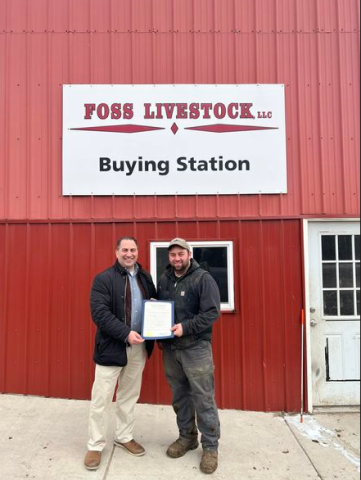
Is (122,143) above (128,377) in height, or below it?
above

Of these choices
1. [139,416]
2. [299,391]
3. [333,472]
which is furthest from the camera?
[299,391]

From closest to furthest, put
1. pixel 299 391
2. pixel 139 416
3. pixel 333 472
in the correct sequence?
pixel 333 472 → pixel 139 416 → pixel 299 391

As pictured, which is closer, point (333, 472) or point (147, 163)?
point (333, 472)

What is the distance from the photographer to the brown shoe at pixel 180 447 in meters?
3.38

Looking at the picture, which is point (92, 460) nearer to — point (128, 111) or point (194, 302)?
point (194, 302)

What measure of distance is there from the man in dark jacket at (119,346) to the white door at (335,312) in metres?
2.28

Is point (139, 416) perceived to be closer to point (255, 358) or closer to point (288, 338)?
point (255, 358)

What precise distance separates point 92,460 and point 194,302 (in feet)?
5.25

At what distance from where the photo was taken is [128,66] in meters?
4.77

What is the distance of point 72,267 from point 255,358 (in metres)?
2.49

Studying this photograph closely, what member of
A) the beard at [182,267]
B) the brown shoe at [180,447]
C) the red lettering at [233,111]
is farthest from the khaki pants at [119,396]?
the red lettering at [233,111]

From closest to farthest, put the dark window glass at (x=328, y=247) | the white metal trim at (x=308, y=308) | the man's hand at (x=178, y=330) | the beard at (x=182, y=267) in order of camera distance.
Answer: the man's hand at (x=178, y=330)
the beard at (x=182, y=267)
the white metal trim at (x=308, y=308)
the dark window glass at (x=328, y=247)

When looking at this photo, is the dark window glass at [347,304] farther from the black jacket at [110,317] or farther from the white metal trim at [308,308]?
the black jacket at [110,317]

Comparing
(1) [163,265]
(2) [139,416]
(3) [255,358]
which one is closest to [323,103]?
(1) [163,265]
